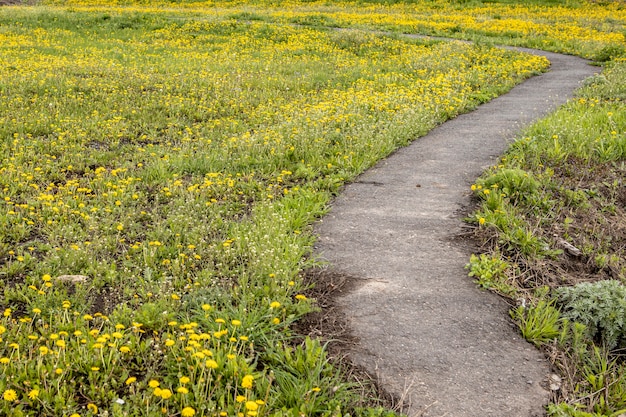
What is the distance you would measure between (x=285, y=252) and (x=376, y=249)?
3.19 ft

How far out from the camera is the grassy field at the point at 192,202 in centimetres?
385

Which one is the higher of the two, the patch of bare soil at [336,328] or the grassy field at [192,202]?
the grassy field at [192,202]

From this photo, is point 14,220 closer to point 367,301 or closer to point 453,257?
point 367,301

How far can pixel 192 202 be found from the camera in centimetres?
673

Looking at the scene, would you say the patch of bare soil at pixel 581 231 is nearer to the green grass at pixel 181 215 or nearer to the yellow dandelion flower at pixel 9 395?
the green grass at pixel 181 215

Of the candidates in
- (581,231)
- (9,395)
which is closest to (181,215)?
(9,395)

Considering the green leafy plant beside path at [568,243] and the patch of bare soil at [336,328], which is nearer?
the patch of bare soil at [336,328]

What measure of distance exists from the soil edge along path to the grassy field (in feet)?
1.13

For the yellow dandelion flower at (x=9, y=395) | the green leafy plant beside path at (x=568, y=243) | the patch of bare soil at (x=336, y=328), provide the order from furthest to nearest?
the green leafy plant beside path at (x=568, y=243) → the patch of bare soil at (x=336, y=328) → the yellow dandelion flower at (x=9, y=395)

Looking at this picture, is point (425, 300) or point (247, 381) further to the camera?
point (425, 300)

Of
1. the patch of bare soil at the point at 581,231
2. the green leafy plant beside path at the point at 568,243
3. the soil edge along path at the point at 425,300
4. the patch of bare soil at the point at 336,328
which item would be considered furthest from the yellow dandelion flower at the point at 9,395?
the patch of bare soil at the point at 581,231

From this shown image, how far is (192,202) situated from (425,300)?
127 inches

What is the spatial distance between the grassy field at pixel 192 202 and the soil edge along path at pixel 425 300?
34cm

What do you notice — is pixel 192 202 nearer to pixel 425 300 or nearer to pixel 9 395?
pixel 425 300
